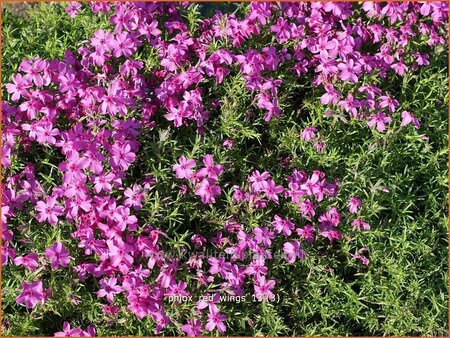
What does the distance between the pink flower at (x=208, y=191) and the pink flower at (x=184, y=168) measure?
0.08 metres

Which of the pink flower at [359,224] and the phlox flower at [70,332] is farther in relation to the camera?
the pink flower at [359,224]

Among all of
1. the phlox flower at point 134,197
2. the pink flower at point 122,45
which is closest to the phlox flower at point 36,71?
the pink flower at point 122,45

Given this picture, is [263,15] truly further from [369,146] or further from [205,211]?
[205,211]

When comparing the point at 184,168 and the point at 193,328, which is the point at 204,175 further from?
the point at 193,328

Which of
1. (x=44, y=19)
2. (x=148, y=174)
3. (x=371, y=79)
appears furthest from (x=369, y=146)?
(x=44, y=19)

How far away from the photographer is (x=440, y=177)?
3.24 metres

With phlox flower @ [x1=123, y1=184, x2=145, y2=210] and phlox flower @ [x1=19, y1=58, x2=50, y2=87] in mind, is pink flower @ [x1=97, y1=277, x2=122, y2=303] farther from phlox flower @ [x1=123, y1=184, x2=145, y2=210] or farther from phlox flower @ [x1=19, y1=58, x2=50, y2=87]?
phlox flower @ [x1=19, y1=58, x2=50, y2=87]

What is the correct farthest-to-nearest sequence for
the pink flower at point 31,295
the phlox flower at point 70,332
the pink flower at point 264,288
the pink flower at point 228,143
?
the pink flower at point 228,143
the pink flower at point 264,288
the phlox flower at point 70,332
the pink flower at point 31,295

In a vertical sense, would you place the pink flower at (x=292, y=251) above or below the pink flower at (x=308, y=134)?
below

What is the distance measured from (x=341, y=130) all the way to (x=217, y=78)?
717mm

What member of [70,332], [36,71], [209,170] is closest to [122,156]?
[209,170]

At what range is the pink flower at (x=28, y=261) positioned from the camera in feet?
8.70

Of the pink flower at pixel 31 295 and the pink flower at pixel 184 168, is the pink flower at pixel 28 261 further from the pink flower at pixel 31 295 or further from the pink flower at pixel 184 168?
the pink flower at pixel 184 168

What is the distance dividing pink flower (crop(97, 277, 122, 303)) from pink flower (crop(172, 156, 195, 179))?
1.80 ft
